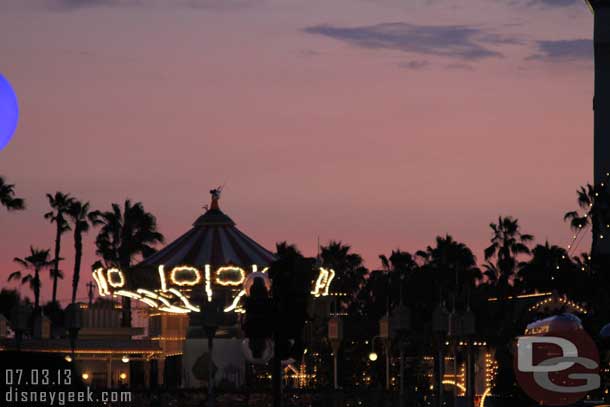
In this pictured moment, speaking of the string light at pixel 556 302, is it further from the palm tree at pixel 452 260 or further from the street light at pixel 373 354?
the palm tree at pixel 452 260

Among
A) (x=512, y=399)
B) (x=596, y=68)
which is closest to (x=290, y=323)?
(x=512, y=399)

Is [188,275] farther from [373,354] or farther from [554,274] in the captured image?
[554,274]

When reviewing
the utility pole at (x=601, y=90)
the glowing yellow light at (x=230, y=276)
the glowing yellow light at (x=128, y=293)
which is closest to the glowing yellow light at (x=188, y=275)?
the glowing yellow light at (x=230, y=276)

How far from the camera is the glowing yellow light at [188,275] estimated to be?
5941 centimetres

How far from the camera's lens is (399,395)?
152 ft

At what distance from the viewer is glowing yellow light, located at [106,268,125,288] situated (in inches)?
2416

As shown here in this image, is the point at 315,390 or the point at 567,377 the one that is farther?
the point at 315,390

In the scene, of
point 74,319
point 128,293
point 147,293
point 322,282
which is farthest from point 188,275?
point 74,319

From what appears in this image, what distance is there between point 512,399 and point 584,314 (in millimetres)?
13447

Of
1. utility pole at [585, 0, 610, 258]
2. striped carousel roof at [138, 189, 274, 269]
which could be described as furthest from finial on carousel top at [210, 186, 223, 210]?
utility pole at [585, 0, 610, 258]

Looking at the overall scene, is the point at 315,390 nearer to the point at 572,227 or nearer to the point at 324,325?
the point at 324,325

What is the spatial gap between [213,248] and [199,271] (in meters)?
1.93

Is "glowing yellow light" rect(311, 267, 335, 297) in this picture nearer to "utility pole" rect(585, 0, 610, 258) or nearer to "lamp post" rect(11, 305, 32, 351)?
"lamp post" rect(11, 305, 32, 351)

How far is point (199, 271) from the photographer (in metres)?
59.7
